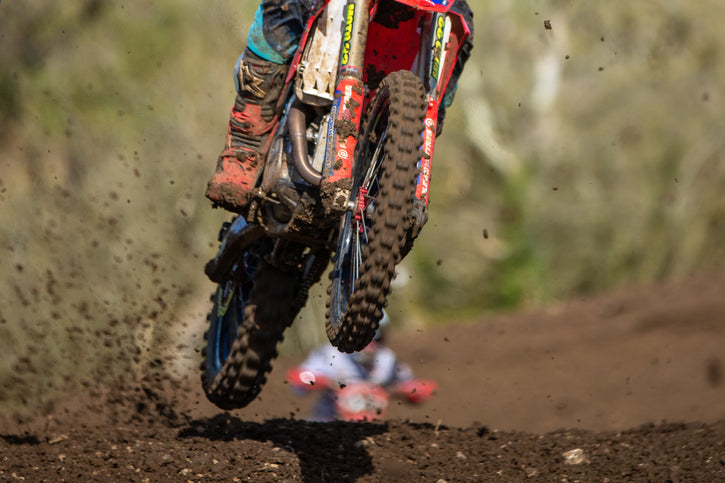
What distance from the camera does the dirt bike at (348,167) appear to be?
3885 millimetres

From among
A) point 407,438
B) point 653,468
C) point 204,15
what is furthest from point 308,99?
point 204,15

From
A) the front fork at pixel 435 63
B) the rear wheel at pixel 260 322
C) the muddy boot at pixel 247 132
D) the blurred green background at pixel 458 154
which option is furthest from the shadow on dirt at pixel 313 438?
the blurred green background at pixel 458 154

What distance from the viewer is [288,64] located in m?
5.05

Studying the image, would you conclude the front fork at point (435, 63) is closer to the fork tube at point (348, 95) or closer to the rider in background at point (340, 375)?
the fork tube at point (348, 95)

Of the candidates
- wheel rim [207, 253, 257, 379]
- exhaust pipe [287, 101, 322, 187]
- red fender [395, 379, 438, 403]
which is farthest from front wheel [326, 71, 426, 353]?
red fender [395, 379, 438, 403]

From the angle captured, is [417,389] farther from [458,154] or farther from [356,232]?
→ [356,232]

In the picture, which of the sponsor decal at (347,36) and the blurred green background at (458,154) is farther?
the blurred green background at (458,154)

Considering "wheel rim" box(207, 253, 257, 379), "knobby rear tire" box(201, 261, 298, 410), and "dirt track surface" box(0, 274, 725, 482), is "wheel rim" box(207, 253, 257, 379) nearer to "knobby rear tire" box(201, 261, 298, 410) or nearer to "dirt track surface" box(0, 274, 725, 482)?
"knobby rear tire" box(201, 261, 298, 410)

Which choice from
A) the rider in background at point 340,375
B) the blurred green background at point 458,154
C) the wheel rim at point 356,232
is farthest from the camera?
the blurred green background at point 458,154

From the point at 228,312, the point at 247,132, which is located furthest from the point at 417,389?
the point at 247,132

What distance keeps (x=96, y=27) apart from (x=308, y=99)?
31.8 ft

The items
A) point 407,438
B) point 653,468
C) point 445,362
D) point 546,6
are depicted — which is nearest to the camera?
point 653,468

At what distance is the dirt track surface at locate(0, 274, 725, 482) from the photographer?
4.90m

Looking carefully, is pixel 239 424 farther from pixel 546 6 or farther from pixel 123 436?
pixel 546 6
